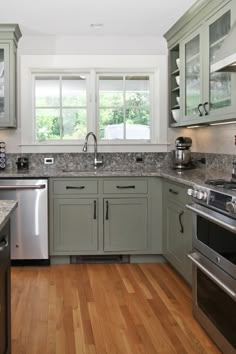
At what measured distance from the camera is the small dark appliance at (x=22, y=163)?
4.80 metres

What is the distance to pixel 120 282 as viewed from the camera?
3838 mm

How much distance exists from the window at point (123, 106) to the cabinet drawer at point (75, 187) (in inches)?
31.6

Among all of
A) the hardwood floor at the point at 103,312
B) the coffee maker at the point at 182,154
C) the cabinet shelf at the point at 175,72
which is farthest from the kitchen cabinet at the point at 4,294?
the cabinet shelf at the point at 175,72

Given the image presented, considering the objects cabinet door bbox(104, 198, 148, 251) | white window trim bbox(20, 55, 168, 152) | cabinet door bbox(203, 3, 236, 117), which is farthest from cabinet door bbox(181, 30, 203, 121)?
cabinet door bbox(104, 198, 148, 251)

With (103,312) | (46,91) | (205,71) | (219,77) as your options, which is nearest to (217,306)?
(103,312)

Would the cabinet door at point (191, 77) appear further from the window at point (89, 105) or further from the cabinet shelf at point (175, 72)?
the window at point (89, 105)

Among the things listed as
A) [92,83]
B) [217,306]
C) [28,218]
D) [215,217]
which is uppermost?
[92,83]

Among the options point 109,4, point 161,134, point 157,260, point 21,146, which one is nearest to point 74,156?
point 21,146

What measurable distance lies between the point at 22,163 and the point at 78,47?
1381 mm

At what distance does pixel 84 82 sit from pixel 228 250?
313 centimetres

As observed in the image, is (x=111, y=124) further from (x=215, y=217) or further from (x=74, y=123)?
(x=215, y=217)

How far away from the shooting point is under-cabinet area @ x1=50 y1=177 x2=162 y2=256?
4.37 meters

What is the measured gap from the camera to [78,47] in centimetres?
488

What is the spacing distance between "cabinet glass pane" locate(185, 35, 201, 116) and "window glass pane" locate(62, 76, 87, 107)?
4.06ft
